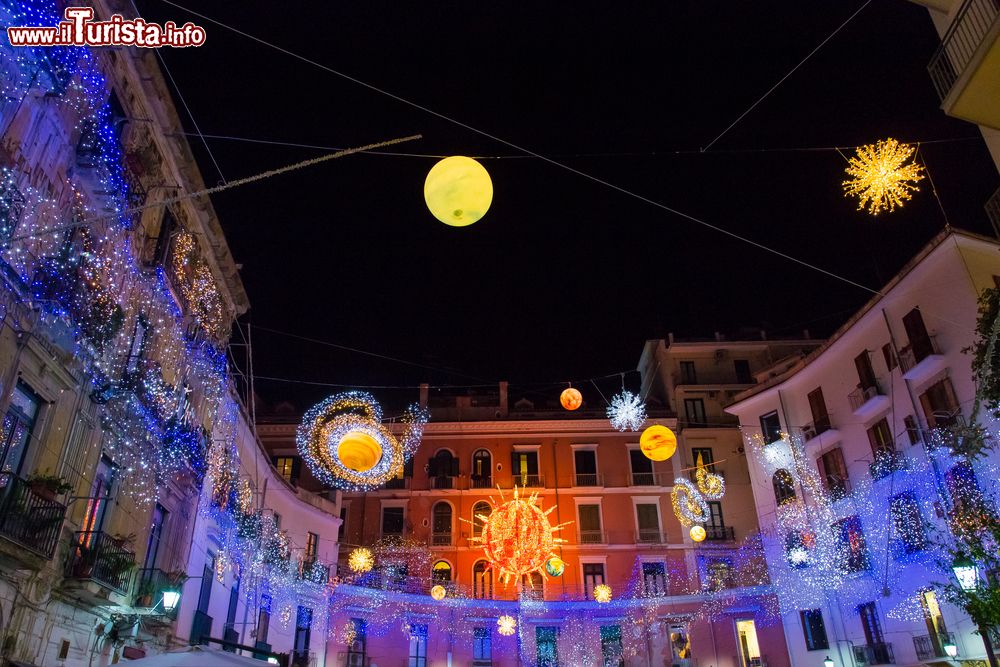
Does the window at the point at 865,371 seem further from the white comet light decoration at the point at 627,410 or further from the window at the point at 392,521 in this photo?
the window at the point at 392,521

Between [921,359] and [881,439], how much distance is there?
349 centimetres

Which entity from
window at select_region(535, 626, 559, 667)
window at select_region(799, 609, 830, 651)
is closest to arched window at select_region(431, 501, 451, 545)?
window at select_region(535, 626, 559, 667)

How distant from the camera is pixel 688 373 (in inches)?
1432

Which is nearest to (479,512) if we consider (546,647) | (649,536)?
(546,647)

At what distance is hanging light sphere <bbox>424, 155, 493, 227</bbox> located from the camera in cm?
764

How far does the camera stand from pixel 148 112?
13555 mm

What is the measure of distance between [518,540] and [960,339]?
47.5 ft

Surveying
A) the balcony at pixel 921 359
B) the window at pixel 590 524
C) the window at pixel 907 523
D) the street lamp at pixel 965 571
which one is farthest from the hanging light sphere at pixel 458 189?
the window at pixel 590 524

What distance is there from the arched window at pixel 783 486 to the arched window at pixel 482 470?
43.5 feet

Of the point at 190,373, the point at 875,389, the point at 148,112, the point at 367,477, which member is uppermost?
the point at 148,112

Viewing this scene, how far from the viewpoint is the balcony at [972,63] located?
330 inches

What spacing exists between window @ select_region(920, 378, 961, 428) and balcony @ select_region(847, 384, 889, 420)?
161 centimetres

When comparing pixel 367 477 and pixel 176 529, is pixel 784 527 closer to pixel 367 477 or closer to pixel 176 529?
pixel 367 477

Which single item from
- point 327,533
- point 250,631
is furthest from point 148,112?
point 327,533
